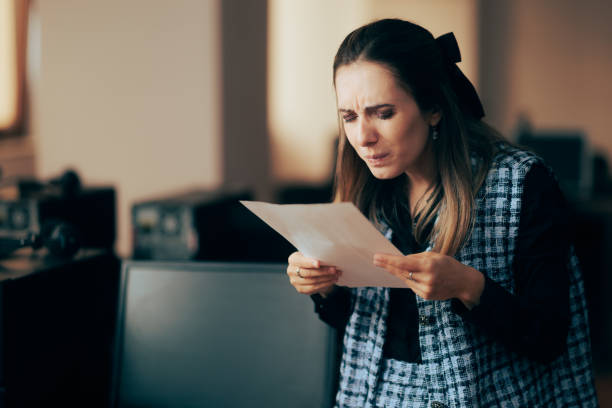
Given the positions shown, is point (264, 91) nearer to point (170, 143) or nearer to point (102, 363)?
point (170, 143)

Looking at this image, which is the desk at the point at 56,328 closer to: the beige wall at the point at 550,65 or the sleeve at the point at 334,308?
the sleeve at the point at 334,308

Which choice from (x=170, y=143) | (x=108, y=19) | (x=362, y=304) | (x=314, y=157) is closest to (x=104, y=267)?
(x=362, y=304)

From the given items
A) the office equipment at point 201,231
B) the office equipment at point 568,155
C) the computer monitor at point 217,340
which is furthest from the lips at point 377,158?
the office equipment at point 568,155

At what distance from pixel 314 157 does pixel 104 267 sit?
3.26 m

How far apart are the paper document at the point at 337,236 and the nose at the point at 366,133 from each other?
180mm

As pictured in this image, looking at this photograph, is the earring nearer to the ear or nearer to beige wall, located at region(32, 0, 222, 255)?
the ear

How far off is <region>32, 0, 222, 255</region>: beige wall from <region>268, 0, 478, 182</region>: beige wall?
202cm

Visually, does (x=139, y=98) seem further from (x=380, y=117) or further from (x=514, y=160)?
(x=514, y=160)

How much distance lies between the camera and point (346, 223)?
88 cm

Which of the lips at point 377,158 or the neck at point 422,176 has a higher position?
the lips at point 377,158

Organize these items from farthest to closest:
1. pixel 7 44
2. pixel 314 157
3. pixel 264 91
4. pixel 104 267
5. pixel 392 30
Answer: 1. pixel 314 157
2. pixel 7 44
3. pixel 264 91
4. pixel 104 267
5. pixel 392 30

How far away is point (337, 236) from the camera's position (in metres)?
0.90

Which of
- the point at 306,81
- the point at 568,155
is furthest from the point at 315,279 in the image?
the point at 306,81

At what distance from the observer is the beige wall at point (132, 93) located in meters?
2.25
